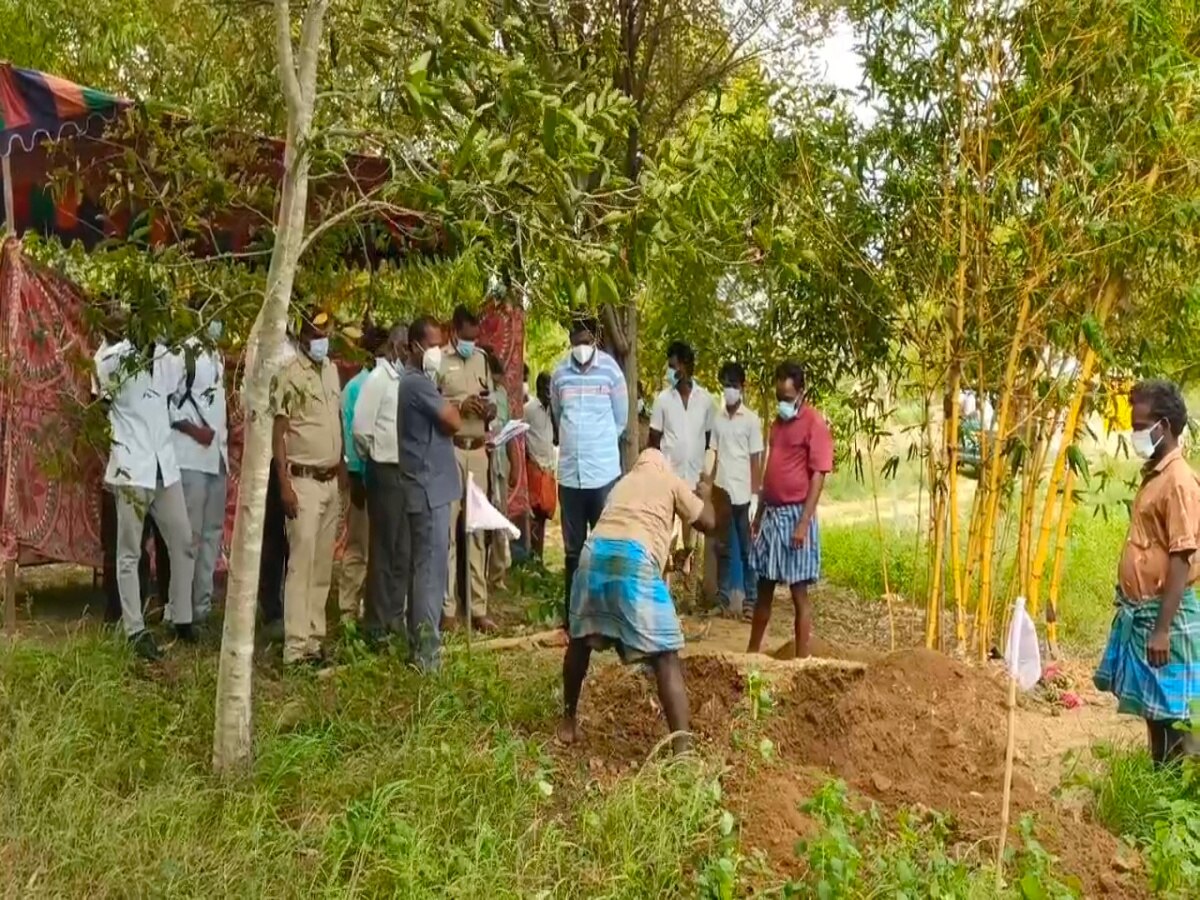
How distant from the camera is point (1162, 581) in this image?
4.57 metres

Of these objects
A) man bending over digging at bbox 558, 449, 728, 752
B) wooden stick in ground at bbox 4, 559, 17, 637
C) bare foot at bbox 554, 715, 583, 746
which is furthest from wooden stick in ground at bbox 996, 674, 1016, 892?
wooden stick in ground at bbox 4, 559, 17, 637

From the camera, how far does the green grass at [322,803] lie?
3596mm

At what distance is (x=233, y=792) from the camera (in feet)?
13.1

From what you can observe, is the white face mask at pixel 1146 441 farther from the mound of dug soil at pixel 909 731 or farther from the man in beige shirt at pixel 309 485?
the man in beige shirt at pixel 309 485

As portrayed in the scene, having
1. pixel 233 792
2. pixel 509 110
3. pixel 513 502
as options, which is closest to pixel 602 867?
pixel 233 792

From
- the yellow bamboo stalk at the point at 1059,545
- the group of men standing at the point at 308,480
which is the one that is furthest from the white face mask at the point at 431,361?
the yellow bamboo stalk at the point at 1059,545

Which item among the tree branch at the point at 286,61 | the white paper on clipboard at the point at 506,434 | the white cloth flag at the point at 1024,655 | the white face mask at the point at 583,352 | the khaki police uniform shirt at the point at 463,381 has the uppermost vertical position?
the tree branch at the point at 286,61

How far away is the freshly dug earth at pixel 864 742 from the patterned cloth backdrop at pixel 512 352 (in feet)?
11.8

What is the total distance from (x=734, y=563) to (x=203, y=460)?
12.0 feet

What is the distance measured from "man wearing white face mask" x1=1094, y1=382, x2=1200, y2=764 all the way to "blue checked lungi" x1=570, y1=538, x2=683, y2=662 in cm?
177

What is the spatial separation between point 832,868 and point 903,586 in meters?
6.18

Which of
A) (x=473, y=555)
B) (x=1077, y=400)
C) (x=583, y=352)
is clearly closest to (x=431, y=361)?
(x=583, y=352)

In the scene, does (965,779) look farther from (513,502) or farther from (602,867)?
(513,502)

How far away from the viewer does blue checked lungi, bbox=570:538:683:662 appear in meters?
4.46
